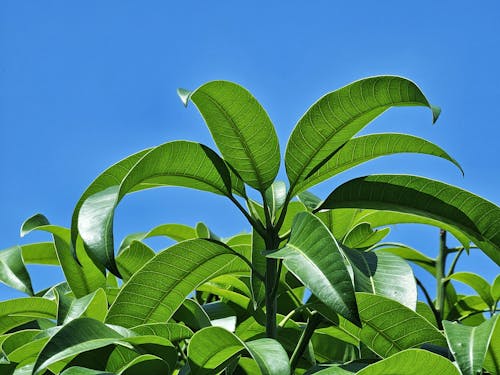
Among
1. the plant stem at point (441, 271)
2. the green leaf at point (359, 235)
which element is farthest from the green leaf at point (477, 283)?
the green leaf at point (359, 235)

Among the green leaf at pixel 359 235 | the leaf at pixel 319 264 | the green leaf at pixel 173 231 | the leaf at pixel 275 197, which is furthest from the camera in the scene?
the green leaf at pixel 173 231

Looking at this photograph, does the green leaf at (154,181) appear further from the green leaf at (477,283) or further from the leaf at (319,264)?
the green leaf at (477,283)

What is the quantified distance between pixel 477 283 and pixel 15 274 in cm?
105

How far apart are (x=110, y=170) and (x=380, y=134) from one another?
0.43 metres

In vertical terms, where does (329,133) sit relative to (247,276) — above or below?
above

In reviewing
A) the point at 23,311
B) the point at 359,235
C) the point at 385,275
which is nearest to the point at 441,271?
the point at 359,235

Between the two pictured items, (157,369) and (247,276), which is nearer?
(157,369)

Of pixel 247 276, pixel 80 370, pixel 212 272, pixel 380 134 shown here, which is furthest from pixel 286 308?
pixel 80 370

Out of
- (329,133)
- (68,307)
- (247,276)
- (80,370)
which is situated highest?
(329,133)

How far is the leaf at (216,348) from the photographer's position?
0.96 meters

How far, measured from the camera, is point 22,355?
45.8 inches

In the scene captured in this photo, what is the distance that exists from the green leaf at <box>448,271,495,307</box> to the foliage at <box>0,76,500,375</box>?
0.50 meters

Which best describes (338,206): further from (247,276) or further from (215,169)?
(247,276)

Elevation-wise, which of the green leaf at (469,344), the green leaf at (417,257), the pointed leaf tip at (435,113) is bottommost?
the green leaf at (469,344)
